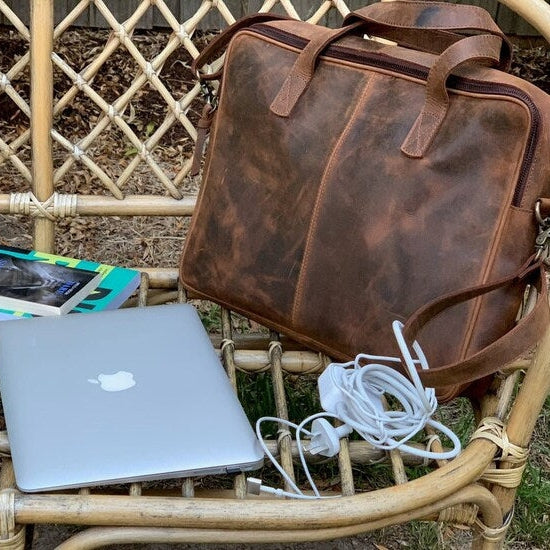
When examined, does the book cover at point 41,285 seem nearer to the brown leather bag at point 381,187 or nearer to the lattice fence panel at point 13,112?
the brown leather bag at point 381,187

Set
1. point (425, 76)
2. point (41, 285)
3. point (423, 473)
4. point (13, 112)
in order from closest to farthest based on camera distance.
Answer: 1. point (425, 76)
2. point (41, 285)
3. point (423, 473)
4. point (13, 112)

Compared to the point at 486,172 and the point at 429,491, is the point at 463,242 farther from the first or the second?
the point at 429,491

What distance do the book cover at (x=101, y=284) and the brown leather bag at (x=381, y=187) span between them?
3.8 inches

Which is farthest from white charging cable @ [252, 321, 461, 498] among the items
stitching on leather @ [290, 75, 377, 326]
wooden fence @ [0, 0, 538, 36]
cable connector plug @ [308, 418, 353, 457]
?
wooden fence @ [0, 0, 538, 36]

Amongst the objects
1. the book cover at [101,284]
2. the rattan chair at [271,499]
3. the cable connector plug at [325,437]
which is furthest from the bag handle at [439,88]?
the book cover at [101,284]

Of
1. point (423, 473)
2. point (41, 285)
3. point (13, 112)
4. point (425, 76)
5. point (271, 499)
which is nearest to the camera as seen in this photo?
point (271, 499)

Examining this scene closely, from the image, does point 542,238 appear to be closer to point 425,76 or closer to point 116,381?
point 425,76

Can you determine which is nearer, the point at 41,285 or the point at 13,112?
the point at 41,285

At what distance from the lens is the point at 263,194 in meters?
1.02

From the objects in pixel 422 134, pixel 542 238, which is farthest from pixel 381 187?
pixel 542 238

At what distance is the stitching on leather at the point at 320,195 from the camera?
94cm

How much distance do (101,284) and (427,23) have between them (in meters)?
0.52

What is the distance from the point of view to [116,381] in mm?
888

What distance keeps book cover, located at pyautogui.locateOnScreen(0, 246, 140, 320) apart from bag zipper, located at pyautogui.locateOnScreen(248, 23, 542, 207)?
361mm
